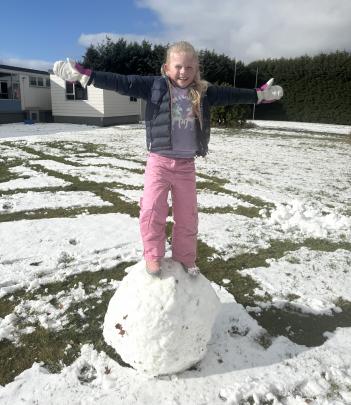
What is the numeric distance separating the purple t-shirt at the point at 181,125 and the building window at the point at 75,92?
20.1m

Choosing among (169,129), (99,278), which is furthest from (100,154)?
(169,129)

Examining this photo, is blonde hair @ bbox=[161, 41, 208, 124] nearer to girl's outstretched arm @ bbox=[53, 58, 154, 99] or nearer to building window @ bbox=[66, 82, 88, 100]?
girl's outstretched arm @ bbox=[53, 58, 154, 99]

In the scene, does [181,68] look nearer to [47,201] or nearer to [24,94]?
[47,201]

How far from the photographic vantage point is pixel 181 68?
8.80 feet

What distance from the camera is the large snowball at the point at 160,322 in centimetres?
232

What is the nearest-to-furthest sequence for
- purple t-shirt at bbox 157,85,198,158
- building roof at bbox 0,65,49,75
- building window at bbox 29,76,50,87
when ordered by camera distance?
purple t-shirt at bbox 157,85,198,158
building roof at bbox 0,65,49,75
building window at bbox 29,76,50,87

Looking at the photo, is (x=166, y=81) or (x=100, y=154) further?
(x=100, y=154)

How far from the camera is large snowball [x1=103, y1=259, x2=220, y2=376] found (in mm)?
2324

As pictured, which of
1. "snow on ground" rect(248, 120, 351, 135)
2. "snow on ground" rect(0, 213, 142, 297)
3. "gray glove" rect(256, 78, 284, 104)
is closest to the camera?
"gray glove" rect(256, 78, 284, 104)

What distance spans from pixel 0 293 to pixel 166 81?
86.9 inches

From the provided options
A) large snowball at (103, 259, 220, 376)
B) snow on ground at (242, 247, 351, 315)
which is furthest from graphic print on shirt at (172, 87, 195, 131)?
snow on ground at (242, 247, 351, 315)

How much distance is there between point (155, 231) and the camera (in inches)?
106

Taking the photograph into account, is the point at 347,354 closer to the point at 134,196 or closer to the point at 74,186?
the point at 134,196

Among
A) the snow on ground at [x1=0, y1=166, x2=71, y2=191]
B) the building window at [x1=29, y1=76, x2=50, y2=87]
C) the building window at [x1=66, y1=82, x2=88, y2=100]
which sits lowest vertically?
the snow on ground at [x1=0, y1=166, x2=71, y2=191]
